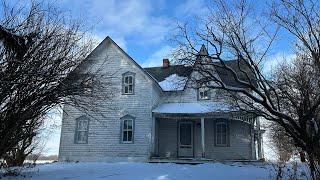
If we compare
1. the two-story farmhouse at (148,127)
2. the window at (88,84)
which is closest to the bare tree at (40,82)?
the window at (88,84)

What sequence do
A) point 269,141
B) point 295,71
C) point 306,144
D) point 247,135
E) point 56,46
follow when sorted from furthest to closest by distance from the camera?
point 269,141, point 247,135, point 295,71, point 56,46, point 306,144

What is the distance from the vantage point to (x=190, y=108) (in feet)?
83.0

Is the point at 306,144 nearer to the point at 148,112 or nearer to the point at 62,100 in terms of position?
the point at 62,100

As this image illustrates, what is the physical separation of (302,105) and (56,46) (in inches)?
373

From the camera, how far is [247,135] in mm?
24656

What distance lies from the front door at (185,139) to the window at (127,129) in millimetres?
3346

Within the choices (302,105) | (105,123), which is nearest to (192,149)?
(105,123)

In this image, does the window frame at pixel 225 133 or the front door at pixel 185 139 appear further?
the front door at pixel 185 139

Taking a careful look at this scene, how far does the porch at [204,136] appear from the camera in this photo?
79.8ft

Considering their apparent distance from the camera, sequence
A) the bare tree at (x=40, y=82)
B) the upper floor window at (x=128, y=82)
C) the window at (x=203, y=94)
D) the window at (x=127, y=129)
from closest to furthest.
Answer: 1. the bare tree at (x=40, y=82)
2. the window at (x=127, y=129)
3. the upper floor window at (x=128, y=82)
4. the window at (x=203, y=94)

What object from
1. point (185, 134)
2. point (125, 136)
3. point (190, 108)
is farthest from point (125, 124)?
point (190, 108)

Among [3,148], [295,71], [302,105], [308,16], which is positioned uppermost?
[308,16]

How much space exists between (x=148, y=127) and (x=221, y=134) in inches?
192

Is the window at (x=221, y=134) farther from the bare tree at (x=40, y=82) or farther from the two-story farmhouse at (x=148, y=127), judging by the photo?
the bare tree at (x=40, y=82)
